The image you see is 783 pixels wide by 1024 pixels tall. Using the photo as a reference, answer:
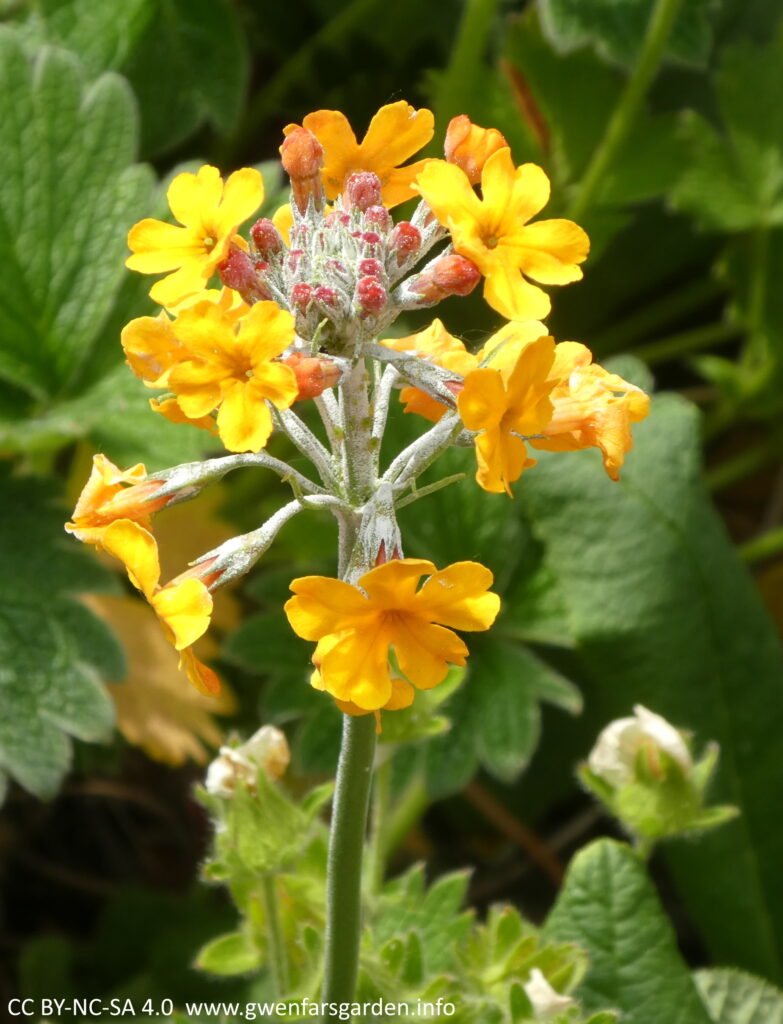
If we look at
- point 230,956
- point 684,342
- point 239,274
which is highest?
point 239,274

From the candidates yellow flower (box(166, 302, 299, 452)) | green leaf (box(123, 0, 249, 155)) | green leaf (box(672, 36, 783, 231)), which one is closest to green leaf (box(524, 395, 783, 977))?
green leaf (box(672, 36, 783, 231))

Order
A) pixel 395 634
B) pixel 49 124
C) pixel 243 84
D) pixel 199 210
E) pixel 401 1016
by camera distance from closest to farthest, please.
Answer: pixel 395 634
pixel 199 210
pixel 401 1016
pixel 49 124
pixel 243 84

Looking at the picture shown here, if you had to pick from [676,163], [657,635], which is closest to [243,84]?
[676,163]

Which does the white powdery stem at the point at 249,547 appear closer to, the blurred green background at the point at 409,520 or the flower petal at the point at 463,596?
the flower petal at the point at 463,596

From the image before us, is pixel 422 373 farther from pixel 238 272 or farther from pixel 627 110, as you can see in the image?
pixel 627 110

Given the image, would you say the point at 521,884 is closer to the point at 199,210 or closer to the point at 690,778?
the point at 690,778

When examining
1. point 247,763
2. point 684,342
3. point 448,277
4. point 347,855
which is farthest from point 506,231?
point 684,342

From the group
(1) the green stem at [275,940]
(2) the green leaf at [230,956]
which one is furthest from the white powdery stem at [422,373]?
(2) the green leaf at [230,956]
